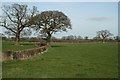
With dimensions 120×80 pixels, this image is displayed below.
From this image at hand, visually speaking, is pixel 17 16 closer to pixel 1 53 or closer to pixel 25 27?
pixel 25 27

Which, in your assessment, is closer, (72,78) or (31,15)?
(72,78)

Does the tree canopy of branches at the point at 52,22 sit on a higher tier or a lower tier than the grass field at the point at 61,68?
higher

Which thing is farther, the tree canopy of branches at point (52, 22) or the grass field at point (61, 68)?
the tree canopy of branches at point (52, 22)

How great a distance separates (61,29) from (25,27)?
341 inches

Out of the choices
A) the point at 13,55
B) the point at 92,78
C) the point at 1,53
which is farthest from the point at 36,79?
the point at 13,55

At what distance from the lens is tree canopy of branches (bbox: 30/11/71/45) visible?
61000 mm

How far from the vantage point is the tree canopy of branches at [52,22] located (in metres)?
61.0

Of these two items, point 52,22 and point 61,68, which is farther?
point 52,22

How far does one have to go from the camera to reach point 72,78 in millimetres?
11297

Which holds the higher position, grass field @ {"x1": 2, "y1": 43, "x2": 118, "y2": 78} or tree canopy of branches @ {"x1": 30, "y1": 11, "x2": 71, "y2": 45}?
tree canopy of branches @ {"x1": 30, "y1": 11, "x2": 71, "y2": 45}

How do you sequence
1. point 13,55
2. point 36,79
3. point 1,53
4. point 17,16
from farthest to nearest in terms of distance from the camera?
point 17,16
point 13,55
point 1,53
point 36,79

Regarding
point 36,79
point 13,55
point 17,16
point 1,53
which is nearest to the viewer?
point 36,79

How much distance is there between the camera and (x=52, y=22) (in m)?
61.8

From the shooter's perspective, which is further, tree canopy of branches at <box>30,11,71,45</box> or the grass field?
tree canopy of branches at <box>30,11,71,45</box>
